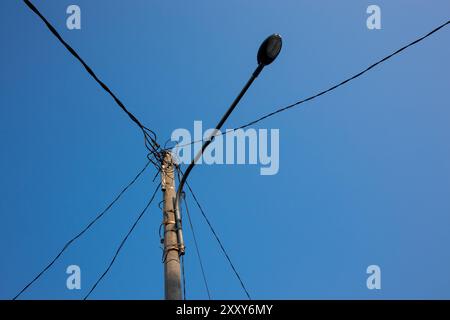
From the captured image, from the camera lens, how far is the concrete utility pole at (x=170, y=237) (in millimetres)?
4066

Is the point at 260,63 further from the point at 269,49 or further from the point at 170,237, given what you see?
the point at 170,237

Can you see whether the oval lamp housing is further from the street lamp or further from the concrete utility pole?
the concrete utility pole

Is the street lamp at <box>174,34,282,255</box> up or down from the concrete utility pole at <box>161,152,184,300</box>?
up

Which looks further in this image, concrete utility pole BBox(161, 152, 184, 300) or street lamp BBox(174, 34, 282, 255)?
street lamp BBox(174, 34, 282, 255)

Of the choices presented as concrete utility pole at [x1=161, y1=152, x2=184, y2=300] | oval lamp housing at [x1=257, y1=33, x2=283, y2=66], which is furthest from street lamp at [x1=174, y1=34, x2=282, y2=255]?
concrete utility pole at [x1=161, y1=152, x2=184, y2=300]

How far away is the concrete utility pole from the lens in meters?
4.07

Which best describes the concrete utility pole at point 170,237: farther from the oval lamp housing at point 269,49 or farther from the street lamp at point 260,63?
the oval lamp housing at point 269,49

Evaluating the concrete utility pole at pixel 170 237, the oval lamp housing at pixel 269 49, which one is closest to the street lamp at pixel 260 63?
the oval lamp housing at pixel 269 49

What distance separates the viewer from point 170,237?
468 cm
